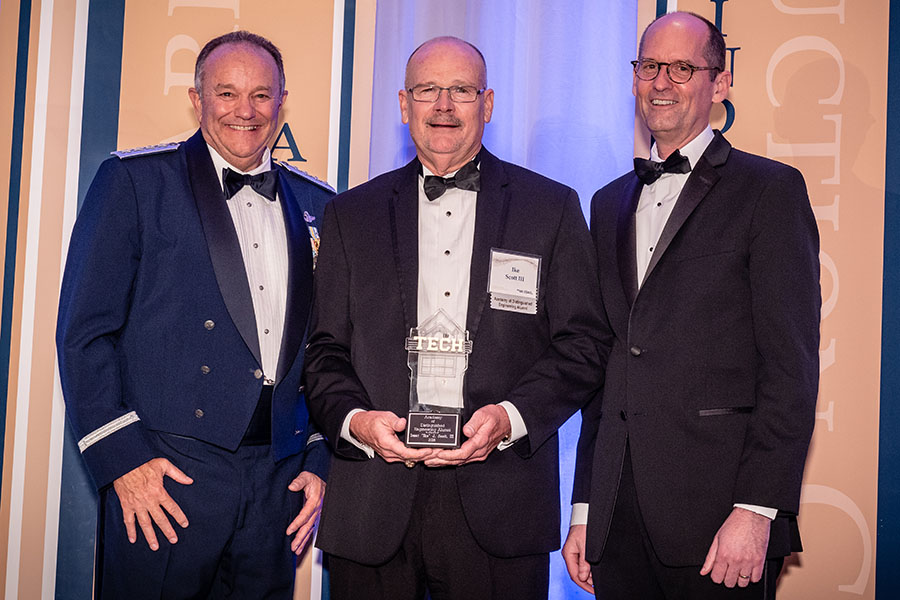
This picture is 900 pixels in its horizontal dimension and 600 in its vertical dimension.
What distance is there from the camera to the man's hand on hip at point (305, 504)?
2758 mm

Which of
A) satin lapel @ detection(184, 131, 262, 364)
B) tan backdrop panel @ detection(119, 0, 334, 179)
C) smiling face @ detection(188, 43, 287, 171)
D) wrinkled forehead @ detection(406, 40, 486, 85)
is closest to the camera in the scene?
satin lapel @ detection(184, 131, 262, 364)

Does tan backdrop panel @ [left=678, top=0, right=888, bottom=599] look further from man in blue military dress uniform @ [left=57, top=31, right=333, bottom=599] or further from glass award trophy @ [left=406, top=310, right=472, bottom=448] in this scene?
man in blue military dress uniform @ [left=57, top=31, right=333, bottom=599]

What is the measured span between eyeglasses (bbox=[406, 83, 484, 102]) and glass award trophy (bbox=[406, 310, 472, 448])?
0.70 meters

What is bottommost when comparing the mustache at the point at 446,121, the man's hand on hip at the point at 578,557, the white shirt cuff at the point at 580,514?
the man's hand on hip at the point at 578,557

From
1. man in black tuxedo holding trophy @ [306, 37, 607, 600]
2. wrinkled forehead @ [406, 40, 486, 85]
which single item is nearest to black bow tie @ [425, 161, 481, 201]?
man in black tuxedo holding trophy @ [306, 37, 607, 600]

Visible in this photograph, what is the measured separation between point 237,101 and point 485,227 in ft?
3.11

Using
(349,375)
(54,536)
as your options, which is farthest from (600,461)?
(54,536)

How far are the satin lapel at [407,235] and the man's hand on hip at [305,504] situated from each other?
0.66m

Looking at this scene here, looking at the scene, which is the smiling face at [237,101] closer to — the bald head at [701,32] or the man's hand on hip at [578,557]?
the bald head at [701,32]

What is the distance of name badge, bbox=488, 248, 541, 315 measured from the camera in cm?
258

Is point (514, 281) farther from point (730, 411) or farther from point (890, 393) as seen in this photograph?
point (890, 393)

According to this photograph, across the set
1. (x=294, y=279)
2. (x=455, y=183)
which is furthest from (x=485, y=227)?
(x=294, y=279)

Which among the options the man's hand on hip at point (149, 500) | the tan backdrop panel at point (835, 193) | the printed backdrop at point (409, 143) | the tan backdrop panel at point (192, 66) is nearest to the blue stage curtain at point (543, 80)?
the printed backdrop at point (409, 143)

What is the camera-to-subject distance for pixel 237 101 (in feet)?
9.43
